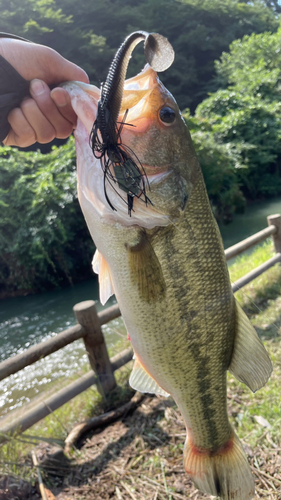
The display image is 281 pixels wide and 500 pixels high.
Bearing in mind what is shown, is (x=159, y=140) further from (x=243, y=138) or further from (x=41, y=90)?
(x=243, y=138)

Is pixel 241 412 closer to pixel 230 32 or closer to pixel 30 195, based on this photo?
pixel 30 195

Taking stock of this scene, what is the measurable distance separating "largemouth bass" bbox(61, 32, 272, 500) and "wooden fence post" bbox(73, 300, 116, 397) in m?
1.94

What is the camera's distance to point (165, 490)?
7.04 feet

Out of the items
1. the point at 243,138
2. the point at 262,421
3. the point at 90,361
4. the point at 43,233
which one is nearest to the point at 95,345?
the point at 90,361

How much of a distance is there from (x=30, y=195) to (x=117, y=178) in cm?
1064

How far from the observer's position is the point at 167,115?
1227mm

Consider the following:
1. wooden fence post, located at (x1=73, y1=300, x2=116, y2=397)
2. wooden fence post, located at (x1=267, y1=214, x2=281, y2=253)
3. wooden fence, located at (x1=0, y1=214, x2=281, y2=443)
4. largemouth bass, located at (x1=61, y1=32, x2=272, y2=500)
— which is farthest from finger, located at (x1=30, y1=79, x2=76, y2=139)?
wooden fence post, located at (x1=267, y1=214, x2=281, y2=253)

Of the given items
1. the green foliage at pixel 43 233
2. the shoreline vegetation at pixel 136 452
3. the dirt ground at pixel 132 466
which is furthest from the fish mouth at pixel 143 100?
the green foliage at pixel 43 233

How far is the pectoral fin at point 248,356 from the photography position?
1.43 meters

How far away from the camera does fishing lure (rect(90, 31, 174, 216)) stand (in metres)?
0.95

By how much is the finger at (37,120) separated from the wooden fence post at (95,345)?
220 cm

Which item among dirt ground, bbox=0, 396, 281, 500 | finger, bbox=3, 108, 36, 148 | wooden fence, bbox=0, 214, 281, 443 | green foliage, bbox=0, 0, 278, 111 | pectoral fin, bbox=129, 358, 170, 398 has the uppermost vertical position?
green foliage, bbox=0, 0, 278, 111

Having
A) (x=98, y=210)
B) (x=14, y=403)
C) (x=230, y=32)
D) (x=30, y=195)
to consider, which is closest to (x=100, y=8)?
(x=230, y=32)

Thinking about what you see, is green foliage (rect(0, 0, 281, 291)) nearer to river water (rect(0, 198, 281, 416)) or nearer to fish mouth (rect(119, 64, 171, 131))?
river water (rect(0, 198, 281, 416))
